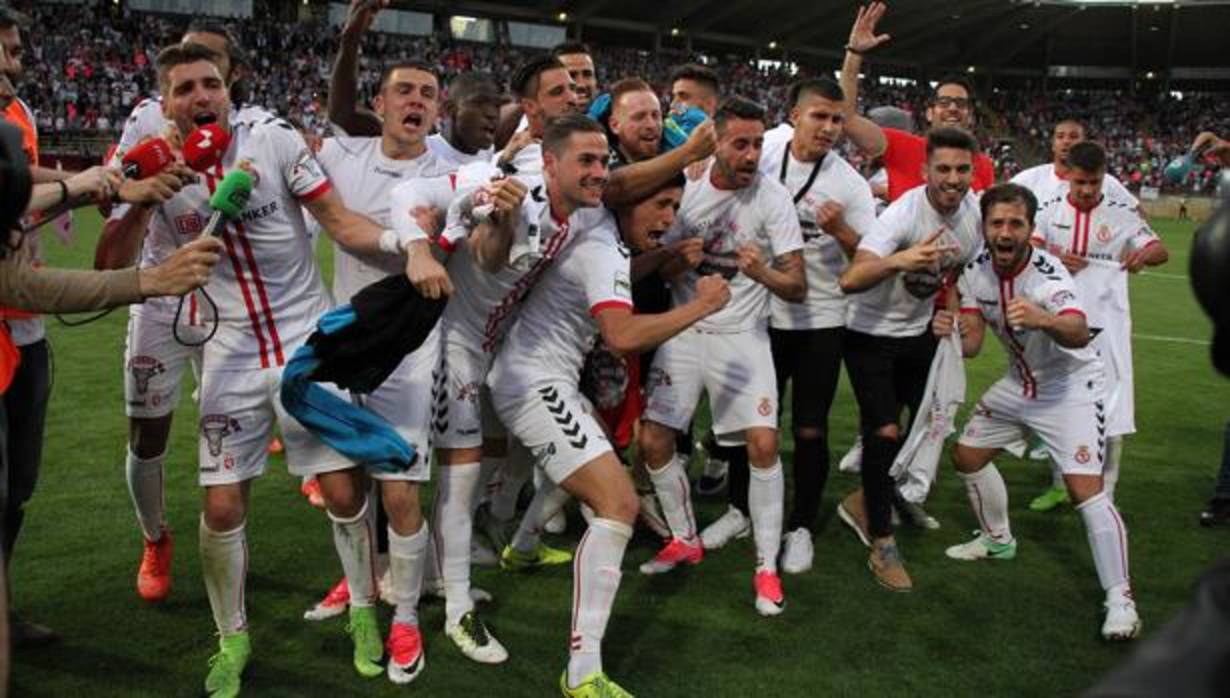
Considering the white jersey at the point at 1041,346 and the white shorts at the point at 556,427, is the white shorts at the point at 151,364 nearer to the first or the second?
the white shorts at the point at 556,427

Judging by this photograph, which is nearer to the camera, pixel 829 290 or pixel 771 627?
pixel 771 627

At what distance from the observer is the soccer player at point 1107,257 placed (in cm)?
616

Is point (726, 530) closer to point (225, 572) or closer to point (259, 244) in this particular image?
point (225, 572)

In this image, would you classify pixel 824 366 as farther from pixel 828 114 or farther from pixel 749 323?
pixel 828 114

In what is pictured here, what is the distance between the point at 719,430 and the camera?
17.3ft

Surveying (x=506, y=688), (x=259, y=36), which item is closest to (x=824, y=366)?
(x=506, y=688)

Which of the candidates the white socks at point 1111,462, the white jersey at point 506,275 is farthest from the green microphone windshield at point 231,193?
the white socks at point 1111,462

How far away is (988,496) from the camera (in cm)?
539

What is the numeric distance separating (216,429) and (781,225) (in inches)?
111

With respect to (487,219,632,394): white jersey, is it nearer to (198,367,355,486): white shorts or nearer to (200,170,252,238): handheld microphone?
(198,367,355,486): white shorts

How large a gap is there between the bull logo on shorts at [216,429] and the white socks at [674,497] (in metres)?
2.26

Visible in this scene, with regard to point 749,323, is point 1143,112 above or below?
above

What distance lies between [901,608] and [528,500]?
231 centimetres

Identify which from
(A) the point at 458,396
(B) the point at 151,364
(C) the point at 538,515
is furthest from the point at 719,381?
(B) the point at 151,364
